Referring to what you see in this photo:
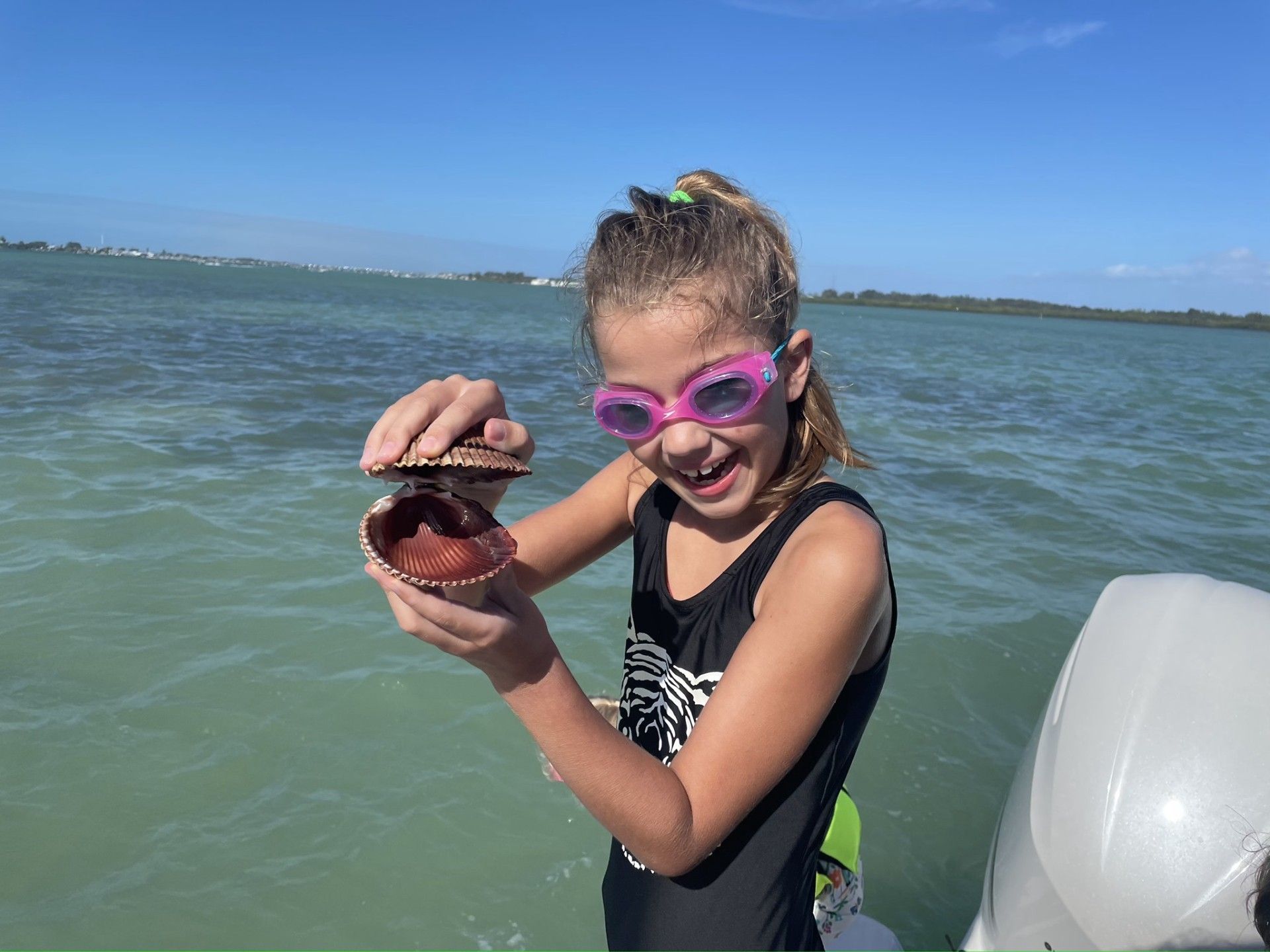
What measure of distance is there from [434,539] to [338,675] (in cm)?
401

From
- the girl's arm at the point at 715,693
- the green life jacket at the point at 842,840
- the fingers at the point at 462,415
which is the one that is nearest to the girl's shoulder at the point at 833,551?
the girl's arm at the point at 715,693

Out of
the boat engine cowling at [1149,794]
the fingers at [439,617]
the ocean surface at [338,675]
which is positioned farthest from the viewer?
the ocean surface at [338,675]

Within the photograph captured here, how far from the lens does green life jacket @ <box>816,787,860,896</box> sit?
226cm

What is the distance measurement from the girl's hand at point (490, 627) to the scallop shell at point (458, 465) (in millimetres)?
161

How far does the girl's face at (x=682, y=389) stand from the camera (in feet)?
5.72

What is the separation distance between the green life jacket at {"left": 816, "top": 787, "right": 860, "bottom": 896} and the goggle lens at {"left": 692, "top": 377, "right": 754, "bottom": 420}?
1.10 meters

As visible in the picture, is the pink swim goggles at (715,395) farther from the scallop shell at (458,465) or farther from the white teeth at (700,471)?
the scallop shell at (458,465)

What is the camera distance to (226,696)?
4676mm

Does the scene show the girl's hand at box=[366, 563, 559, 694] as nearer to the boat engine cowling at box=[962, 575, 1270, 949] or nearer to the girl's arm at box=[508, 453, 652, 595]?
the girl's arm at box=[508, 453, 652, 595]

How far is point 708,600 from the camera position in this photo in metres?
1.85

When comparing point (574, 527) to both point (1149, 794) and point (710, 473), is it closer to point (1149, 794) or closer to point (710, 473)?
point (710, 473)

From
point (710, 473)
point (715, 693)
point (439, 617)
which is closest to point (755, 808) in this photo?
point (715, 693)

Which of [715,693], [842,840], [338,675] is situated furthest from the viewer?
[338,675]

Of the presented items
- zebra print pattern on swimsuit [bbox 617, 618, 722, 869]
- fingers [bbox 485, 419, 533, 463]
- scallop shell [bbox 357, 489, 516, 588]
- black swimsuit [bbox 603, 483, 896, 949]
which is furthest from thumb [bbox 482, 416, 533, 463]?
zebra print pattern on swimsuit [bbox 617, 618, 722, 869]
